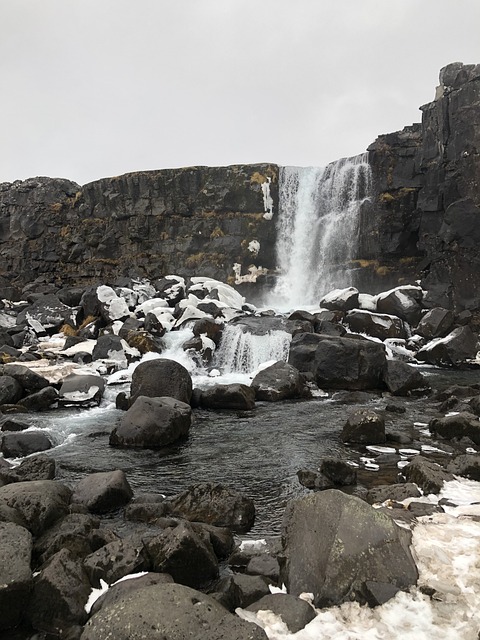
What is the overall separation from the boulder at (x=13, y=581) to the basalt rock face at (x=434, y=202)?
84.1 ft

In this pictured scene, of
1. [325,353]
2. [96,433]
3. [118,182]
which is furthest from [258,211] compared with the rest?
[96,433]

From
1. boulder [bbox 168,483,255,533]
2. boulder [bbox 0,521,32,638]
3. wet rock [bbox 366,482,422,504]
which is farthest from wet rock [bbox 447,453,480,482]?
boulder [bbox 0,521,32,638]

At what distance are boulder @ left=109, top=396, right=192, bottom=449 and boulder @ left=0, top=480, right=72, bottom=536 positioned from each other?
13.4ft

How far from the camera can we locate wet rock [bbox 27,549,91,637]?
16.2 feet

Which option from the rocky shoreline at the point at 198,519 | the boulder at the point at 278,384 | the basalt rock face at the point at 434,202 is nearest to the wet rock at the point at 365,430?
the rocky shoreline at the point at 198,519

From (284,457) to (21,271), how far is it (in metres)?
46.1

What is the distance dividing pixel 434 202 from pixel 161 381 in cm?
2249

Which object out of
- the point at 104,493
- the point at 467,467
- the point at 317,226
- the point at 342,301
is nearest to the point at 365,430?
the point at 467,467

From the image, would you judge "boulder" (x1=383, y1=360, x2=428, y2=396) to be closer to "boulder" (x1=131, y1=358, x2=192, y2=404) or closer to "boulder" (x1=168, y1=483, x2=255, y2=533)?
"boulder" (x1=131, y1=358, x2=192, y2=404)

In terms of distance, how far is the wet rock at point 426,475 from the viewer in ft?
25.8

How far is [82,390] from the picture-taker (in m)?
16.6

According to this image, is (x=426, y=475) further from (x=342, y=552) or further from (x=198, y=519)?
(x=198, y=519)

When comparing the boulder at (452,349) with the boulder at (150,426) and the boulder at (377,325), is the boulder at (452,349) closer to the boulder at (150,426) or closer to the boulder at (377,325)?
the boulder at (377,325)

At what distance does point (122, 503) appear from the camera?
815 centimetres
